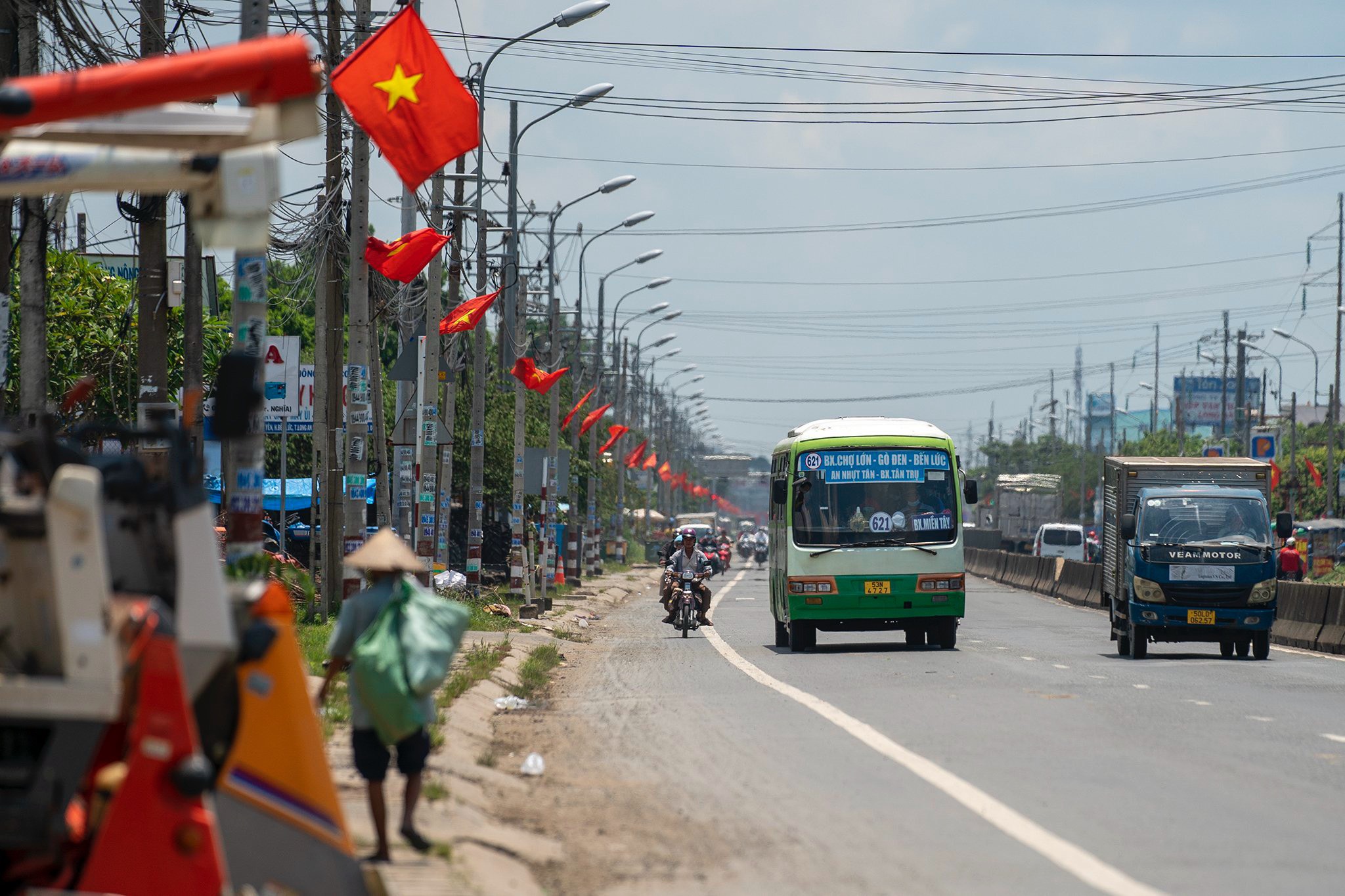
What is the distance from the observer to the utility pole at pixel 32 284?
1492 centimetres

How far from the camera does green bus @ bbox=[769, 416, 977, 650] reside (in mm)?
22984

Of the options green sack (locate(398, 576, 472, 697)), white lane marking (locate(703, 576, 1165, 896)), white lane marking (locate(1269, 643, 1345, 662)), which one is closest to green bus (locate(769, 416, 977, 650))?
white lane marking (locate(1269, 643, 1345, 662))

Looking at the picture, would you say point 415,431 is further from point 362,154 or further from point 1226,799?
point 1226,799

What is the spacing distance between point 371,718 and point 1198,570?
16319mm

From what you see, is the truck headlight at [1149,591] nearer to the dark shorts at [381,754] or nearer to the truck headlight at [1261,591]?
the truck headlight at [1261,591]

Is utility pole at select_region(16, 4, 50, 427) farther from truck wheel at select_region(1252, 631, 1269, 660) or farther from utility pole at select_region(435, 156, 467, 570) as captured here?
truck wheel at select_region(1252, 631, 1269, 660)

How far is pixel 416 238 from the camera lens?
2153cm

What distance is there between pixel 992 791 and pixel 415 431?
1817 centimetres

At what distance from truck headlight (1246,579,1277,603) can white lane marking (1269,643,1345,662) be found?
1.37 metres

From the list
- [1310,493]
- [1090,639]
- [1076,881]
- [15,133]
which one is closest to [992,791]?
[1076,881]

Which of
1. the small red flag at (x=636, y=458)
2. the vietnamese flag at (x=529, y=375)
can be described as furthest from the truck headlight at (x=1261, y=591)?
the small red flag at (x=636, y=458)

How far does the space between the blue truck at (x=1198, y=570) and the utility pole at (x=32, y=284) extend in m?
13.8

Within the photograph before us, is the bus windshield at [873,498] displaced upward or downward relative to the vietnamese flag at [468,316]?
downward

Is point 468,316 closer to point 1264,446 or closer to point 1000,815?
point 1000,815
